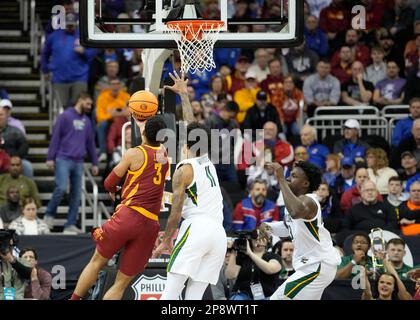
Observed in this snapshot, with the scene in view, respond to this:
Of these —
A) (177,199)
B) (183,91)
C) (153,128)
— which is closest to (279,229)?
(177,199)

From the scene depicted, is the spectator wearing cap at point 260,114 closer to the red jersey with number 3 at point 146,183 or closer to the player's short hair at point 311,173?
the player's short hair at point 311,173

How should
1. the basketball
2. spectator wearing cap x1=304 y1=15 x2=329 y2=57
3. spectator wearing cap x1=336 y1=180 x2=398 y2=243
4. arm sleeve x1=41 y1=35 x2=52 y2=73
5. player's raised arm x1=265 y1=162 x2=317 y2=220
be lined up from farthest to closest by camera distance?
spectator wearing cap x1=304 y1=15 x2=329 y2=57
arm sleeve x1=41 y1=35 x2=52 y2=73
spectator wearing cap x1=336 y1=180 x2=398 y2=243
the basketball
player's raised arm x1=265 y1=162 x2=317 y2=220

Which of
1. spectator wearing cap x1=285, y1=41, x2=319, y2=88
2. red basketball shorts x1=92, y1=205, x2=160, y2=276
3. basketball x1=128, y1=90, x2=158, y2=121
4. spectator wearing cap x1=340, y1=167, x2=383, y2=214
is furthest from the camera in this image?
spectator wearing cap x1=285, y1=41, x2=319, y2=88

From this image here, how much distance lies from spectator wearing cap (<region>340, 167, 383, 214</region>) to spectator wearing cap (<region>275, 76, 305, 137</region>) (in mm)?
2645

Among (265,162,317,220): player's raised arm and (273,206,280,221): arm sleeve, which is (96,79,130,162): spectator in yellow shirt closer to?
(273,206,280,221): arm sleeve

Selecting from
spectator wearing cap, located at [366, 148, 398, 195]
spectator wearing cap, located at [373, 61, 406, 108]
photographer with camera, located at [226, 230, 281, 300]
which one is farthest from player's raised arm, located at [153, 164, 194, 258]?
spectator wearing cap, located at [373, 61, 406, 108]

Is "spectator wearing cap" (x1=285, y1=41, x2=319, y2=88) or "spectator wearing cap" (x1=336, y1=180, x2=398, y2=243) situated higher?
"spectator wearing cap" (x1=285, y1=41, x2=319, y2=88)

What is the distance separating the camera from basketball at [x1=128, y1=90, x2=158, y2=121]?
47.1ft

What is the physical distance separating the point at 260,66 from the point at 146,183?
9774 millimetres

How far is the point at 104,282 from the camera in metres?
15.7

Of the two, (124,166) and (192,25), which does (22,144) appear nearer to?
Result: (192,25)

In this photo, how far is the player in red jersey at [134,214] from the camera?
13883 millimetres

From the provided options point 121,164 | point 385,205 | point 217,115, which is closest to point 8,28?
point 217,115

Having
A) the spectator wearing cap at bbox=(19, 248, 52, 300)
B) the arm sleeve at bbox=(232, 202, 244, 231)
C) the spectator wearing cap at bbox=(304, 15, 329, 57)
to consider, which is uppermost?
the spectator wearing cap at bbox=(304, 15, 329, 57)
